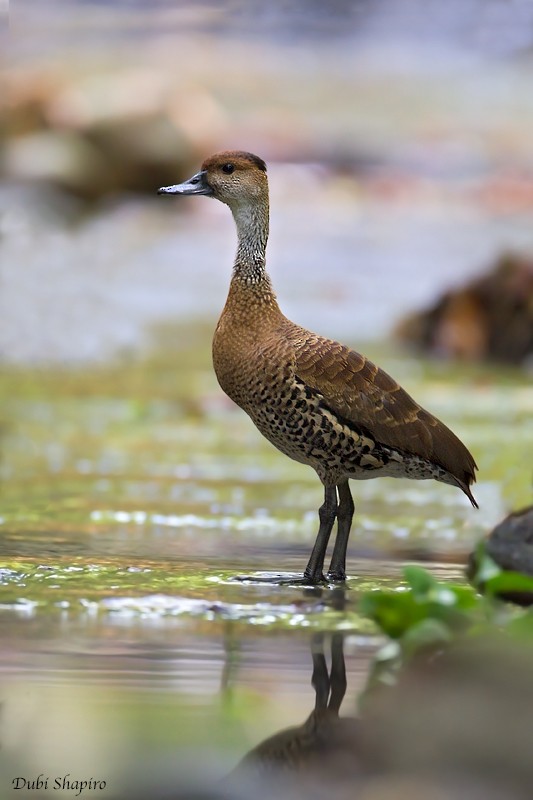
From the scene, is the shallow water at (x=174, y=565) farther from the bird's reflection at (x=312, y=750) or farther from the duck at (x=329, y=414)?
the duck at (x=329, y=414)

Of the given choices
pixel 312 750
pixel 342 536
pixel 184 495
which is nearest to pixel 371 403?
pixel 342 536

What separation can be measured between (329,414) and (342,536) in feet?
1.55

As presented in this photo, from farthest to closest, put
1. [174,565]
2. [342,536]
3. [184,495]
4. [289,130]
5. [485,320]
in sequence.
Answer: [289,130] < [485,320] < [184,495] < [174,565] < [342,536]

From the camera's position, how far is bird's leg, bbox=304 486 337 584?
5.21 meters

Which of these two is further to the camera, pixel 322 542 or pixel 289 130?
pixel 289 130

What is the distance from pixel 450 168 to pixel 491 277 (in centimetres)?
1005

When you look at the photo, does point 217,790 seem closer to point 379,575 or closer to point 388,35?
point 379,575

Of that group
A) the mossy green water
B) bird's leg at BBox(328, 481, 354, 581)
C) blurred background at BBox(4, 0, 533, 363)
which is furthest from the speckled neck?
blurred background at BBox(4, 0, 533, 363)

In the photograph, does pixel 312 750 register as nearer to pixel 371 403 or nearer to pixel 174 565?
pixel 371 403

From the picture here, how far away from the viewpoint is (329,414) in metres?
5.19

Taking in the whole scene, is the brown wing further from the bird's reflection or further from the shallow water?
the bird's reflection

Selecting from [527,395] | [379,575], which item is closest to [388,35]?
[527,395]

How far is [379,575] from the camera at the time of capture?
17.9ft

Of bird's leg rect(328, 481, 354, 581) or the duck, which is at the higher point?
the duck
